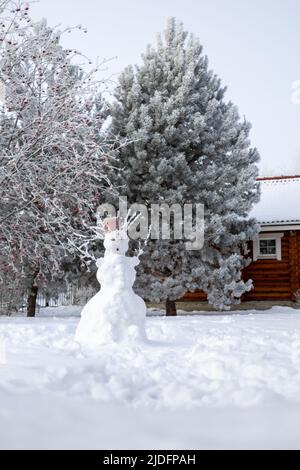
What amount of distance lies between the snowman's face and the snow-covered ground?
2.37 metres

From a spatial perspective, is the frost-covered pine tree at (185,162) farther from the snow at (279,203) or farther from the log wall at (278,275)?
the snow at (279,203)

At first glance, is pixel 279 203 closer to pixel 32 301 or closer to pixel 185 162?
pixel 185 162

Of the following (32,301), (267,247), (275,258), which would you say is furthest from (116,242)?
(267,247)

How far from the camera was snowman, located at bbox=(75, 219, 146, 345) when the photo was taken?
7230mm

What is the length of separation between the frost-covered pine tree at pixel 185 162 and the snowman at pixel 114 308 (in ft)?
27.1

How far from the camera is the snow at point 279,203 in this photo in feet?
66.5

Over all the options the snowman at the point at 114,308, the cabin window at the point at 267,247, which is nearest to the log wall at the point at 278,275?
the cabin window at the point at 267,247

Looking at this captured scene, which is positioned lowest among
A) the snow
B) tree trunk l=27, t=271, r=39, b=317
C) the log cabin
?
tree trunk l=27, t=271, r=39, b=317

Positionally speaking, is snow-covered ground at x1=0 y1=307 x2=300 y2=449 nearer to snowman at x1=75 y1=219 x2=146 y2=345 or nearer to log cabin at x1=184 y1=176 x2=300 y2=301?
snowman at x1=75 y1=219 x2=146 y2=345

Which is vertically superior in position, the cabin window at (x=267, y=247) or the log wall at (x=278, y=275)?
the cabin window at (x=267, y=247)

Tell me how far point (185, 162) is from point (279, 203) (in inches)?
274

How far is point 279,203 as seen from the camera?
2180 cm

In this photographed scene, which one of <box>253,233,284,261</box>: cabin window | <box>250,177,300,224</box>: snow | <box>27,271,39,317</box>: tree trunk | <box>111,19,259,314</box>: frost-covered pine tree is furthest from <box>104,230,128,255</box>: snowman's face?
<box>253,233,284,261</box>: cabin window

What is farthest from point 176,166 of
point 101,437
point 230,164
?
point 101,437
